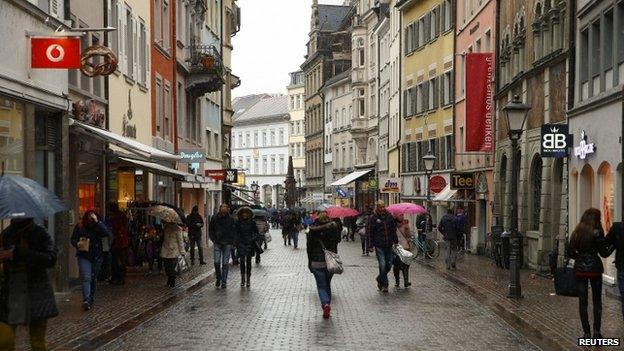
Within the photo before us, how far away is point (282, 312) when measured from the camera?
60.4 ft

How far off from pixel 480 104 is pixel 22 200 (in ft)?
97.4

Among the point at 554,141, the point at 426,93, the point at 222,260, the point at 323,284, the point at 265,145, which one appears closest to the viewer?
the point at 323,284

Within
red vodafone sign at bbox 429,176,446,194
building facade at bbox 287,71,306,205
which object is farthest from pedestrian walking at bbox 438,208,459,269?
building facade at bbox 287,71,306,205

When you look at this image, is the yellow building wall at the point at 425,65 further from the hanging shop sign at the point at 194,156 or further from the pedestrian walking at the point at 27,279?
the pedestrian walking at the point at 27,279

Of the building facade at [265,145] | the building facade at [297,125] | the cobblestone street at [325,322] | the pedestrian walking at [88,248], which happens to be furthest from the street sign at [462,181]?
the building facade at [265,145]

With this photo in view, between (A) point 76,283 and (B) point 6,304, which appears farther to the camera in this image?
(A) point 76,283

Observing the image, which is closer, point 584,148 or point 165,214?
point 165,214

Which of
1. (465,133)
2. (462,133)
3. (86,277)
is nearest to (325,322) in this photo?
(86,277)

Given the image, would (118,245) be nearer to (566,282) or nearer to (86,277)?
(86,277)

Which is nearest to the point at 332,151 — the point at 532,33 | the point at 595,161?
the point at 532,33

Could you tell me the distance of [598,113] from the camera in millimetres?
24297

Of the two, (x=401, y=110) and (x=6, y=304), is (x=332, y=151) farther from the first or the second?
(x=6, y=304)

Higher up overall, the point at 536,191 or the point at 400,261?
the point at 536,191

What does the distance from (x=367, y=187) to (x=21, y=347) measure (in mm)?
66089
